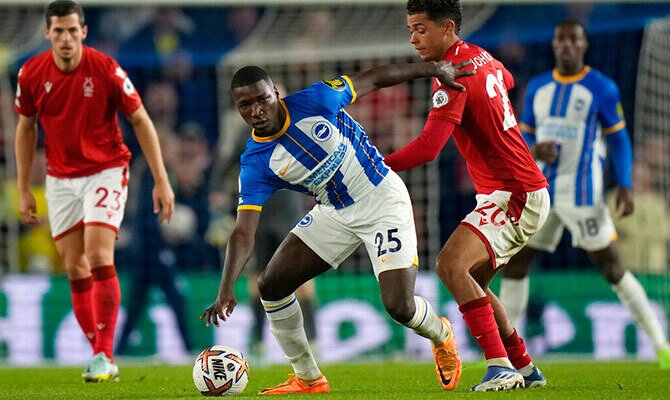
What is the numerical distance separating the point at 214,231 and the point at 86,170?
196 inches

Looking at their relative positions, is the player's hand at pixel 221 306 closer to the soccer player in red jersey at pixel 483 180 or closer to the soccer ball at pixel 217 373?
the soccer ball at pixel 217 373

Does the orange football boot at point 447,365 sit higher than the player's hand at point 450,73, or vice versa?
the player's hand at point 450,73

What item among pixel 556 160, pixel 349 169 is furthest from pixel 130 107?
pixel 556 160

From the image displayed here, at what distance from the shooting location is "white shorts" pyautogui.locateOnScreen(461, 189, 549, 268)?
6.64m

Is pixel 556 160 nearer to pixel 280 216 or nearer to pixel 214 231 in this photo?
pixel 280 216

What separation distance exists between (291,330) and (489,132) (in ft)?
4.94

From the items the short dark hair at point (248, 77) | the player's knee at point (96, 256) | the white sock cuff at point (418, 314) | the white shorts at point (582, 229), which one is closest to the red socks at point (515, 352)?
the white sock cuff at point (418, 314)

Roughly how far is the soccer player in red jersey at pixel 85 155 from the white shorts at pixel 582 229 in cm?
305

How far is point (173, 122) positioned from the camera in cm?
1469

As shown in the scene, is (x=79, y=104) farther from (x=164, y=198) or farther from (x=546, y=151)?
(x=546, y=151)

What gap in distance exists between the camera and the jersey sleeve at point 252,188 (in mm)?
6445

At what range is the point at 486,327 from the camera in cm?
655

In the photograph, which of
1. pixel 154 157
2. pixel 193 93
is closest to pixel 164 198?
pixel 154 157

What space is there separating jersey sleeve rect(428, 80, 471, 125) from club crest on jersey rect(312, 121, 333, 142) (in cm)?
55
